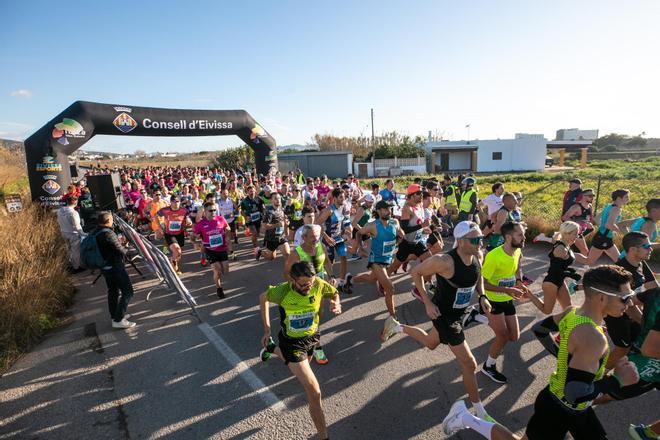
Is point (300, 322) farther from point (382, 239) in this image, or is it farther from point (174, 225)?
point (174, 225)

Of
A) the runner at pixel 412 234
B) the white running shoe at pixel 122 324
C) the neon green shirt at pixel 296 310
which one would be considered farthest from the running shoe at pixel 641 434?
the white running shoe at pixel 122 324

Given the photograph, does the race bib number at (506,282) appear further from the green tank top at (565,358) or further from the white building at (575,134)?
the white building at (575,134)

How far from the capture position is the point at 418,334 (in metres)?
4.00

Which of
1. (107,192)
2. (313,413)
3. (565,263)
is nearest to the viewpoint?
(313,413)

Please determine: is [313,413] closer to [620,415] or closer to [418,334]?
[418,334]

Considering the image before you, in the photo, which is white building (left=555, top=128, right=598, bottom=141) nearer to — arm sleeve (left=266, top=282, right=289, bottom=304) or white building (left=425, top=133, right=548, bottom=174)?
white building (left=425, top=133, right=548, bottom=174)

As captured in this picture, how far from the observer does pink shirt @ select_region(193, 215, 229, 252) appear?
6773 mm

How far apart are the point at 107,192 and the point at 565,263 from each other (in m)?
11.6

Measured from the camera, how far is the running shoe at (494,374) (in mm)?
3947

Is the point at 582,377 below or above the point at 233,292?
above

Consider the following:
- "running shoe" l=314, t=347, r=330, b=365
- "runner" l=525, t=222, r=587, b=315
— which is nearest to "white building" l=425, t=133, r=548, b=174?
"runner" l=525, t=222, r=587, b=315

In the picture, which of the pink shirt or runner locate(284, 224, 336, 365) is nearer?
runner locate(284, 224, 336, 365)

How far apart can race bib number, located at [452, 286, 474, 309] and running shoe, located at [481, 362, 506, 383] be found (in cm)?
110

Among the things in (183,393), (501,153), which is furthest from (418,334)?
(501,153)
